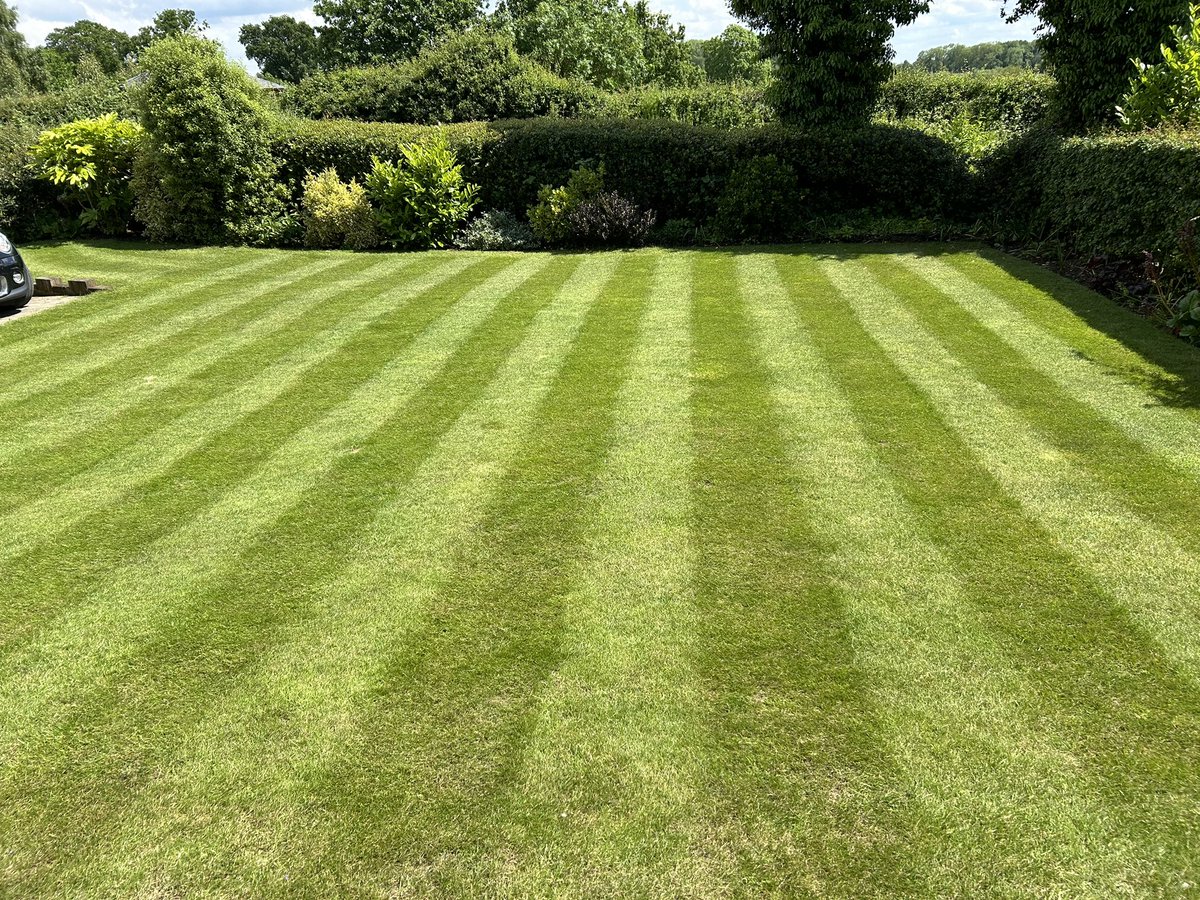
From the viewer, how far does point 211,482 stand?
6.21 metres

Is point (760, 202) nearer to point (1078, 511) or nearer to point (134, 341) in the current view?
point (1078, 511)

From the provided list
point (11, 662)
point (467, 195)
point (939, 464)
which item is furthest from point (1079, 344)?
point (467, 195)

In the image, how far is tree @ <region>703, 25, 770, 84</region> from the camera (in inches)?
2416

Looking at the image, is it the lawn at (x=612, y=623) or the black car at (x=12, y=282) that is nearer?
the lawn at (x=612, y=623)

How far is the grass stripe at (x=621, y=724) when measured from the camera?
298 centimetres

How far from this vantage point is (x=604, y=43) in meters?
41.8

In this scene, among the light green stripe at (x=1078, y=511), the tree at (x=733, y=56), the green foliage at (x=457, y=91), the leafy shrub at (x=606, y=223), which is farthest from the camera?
the tree at (x=733, y=56)

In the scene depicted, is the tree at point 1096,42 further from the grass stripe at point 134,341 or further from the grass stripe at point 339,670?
the grass stripe at point 134,341

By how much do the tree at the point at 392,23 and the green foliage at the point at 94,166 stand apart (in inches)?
1411

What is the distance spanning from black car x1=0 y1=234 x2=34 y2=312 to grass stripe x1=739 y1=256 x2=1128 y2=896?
12449 millimetres

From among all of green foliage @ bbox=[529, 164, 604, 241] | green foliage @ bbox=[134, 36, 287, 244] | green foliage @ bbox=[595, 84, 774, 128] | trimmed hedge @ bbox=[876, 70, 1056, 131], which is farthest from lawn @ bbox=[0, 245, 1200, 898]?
green foliage @ bbox=[595, 84, 774, 128]

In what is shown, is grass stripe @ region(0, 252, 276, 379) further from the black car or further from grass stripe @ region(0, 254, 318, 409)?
the black car

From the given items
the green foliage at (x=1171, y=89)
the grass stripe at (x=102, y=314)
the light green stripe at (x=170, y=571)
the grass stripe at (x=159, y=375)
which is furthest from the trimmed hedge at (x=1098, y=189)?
the grass stripe at (x=102, y=314)

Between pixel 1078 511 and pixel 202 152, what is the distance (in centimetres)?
1745
